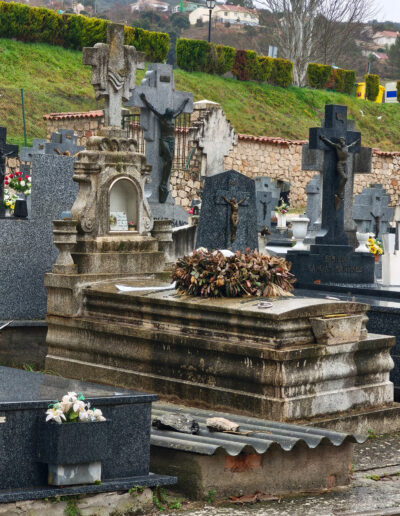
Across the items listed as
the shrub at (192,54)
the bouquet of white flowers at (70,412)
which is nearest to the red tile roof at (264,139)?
the shrub at (192,54)

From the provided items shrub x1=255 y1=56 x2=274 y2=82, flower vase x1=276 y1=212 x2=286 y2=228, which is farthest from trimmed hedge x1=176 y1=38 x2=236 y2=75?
flower vase x1=276 y1=212 x2=286 y2=228

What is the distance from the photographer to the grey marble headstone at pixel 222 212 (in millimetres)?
10211

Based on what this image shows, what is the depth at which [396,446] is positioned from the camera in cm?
736

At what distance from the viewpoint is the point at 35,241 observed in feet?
31.6

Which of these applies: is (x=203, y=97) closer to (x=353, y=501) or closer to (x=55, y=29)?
(x=55, y=29)

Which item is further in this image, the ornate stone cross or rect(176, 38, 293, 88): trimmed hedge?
rect(176, 38, 293, 88): trimmed hedge

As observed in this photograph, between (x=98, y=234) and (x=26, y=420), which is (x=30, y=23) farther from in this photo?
(x=26, y=420)

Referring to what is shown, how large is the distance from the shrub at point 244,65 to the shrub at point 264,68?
0.28 m

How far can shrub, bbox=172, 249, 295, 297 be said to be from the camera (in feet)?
25.6

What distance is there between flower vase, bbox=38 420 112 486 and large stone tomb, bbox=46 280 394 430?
1.98 metres

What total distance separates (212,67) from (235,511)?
42.8 m

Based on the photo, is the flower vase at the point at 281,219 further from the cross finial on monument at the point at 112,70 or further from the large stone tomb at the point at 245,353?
the large stone tomb at the point at 245,353

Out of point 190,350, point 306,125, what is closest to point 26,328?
point 190,350

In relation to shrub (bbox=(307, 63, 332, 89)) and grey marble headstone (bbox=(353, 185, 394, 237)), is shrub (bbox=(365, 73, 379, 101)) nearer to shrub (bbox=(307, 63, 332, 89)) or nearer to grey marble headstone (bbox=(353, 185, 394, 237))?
shrub (bbox=(307, 63, 332, 89))
